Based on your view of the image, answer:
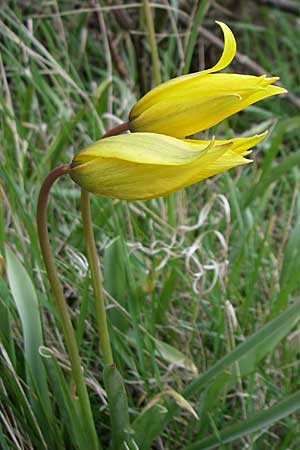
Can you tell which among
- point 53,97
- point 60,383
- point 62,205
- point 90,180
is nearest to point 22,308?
point 60,383

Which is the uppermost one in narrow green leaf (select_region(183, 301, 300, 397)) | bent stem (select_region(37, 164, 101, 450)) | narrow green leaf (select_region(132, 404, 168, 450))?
bent stem (select_region(37, 164, 101, 450))

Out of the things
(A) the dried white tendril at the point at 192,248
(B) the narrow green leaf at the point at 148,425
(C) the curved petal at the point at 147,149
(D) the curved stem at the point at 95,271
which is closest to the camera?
(C) the curved petal at the point at 147,149

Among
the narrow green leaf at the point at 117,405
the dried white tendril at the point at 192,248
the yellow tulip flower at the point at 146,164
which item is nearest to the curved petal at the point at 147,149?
the yellow tulip flower at the point at 146,164

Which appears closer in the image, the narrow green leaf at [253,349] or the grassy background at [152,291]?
the narrow green leaf at [253,349]

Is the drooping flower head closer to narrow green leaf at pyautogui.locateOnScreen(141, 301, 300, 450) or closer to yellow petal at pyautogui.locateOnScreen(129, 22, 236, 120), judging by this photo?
yellow petal at pyautogui.locateOnScreen(129, 22, 236, 120)

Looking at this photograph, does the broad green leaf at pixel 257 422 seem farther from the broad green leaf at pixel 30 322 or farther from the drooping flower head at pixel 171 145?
the drooping flower head at pixel 171 145

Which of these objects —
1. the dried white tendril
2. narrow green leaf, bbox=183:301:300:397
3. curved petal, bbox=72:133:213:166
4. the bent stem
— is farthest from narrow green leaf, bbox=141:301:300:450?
curved petal, bbox=72:133:213:166

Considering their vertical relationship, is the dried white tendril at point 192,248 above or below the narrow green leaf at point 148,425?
above

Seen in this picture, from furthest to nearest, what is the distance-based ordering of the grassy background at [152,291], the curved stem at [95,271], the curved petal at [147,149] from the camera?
the grassy background at [152,291]
the curved stem at [95,271]
the curved petal at [147,149]

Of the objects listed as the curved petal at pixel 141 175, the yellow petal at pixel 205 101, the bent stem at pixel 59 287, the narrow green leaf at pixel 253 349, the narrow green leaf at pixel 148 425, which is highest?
the yellow petal at pixel 205 101
